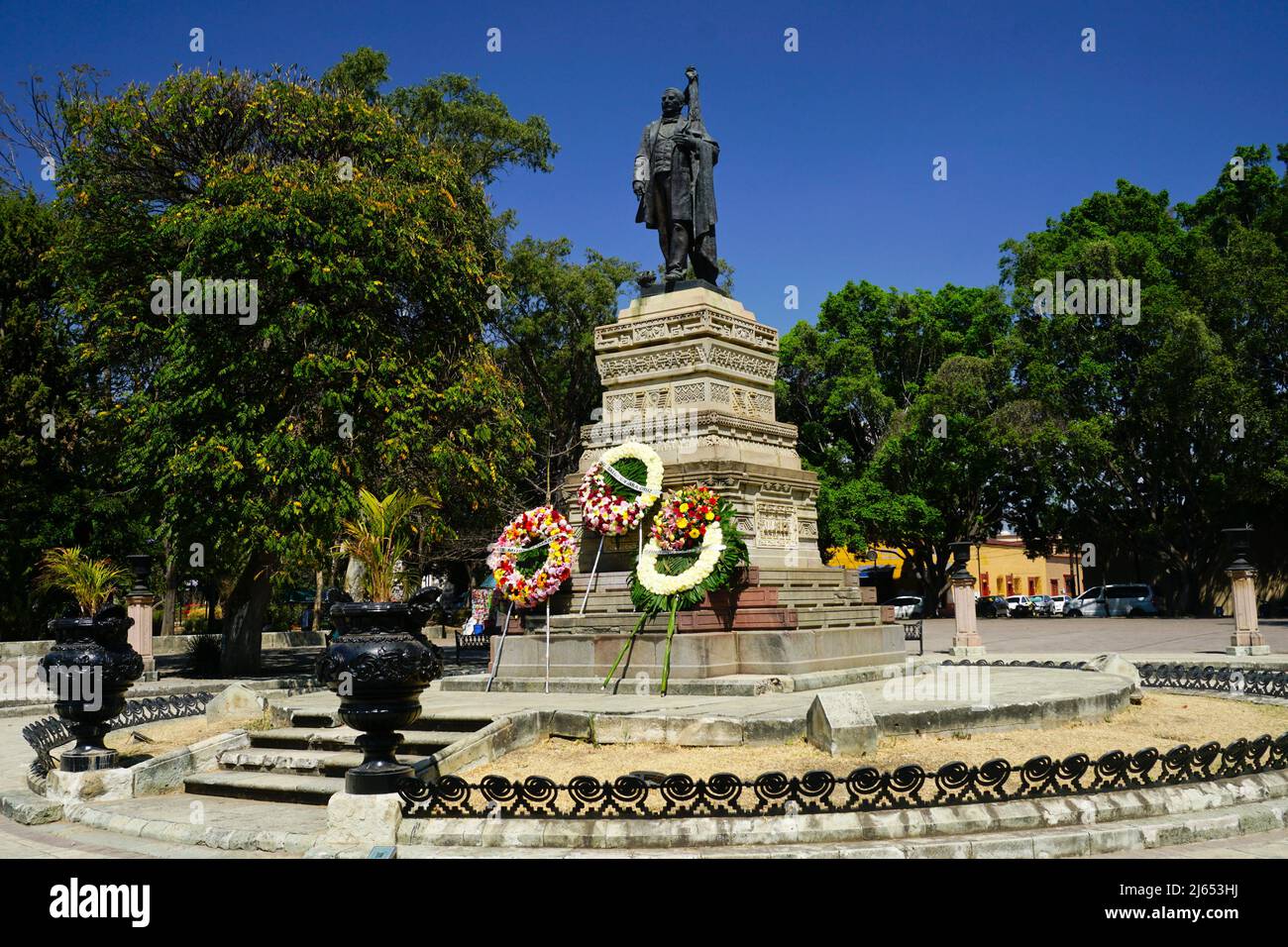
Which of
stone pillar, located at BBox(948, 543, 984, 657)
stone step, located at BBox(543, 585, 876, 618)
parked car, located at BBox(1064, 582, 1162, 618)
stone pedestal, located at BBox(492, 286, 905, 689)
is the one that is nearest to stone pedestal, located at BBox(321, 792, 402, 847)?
stone pedestal, located at BBox(492, 286, 905, 689)

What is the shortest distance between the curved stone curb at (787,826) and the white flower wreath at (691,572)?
19.6 ft

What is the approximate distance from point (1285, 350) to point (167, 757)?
3844 centimetres

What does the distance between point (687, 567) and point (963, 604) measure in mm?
13868

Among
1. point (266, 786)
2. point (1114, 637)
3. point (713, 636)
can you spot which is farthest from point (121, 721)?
point (1114, 637)

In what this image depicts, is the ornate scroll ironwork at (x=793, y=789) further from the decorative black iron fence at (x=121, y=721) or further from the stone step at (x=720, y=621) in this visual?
the decorative black iron fence at (x=121, y=721)

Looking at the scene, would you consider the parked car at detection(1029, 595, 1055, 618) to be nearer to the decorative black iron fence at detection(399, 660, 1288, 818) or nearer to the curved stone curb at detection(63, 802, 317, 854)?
the decorative black iron fence at detection(399, 660, 1288, 818)

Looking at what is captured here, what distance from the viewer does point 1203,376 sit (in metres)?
35.9

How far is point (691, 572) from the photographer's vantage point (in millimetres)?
12828

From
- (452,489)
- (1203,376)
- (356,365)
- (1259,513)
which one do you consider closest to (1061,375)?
(1203,376)

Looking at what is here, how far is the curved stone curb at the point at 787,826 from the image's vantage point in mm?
6766

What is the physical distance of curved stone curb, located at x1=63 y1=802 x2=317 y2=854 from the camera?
7352 mm

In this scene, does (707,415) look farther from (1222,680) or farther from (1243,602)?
(1243,602)

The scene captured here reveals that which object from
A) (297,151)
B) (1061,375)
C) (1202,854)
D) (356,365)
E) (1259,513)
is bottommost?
(1202,854)
